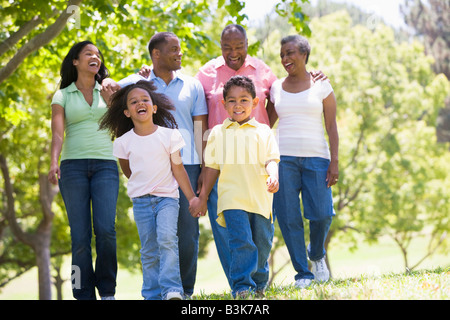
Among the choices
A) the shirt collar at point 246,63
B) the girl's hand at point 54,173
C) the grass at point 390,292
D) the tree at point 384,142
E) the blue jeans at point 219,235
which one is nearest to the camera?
the grass at point 390,292

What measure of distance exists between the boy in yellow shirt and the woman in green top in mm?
861

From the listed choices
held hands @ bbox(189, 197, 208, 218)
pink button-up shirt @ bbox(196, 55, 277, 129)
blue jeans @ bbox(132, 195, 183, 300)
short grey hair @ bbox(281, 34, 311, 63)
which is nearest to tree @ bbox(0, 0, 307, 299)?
short grey hair @ bbox(281, 34, 311, 63)

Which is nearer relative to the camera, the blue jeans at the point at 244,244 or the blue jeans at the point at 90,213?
the blue jeans at the point at 244,244

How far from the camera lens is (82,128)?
540 centimetres

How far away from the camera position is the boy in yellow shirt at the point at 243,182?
4.75 metres

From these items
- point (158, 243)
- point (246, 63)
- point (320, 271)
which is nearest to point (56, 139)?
point (158, 243)

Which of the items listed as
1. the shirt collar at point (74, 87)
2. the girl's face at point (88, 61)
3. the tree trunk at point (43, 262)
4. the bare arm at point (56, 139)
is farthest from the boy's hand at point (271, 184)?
the tree trunk at point (43, 262)

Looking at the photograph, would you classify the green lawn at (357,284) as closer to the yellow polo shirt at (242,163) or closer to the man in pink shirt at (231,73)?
the yellow polo shirt at (242,163)

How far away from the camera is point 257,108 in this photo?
550 cm

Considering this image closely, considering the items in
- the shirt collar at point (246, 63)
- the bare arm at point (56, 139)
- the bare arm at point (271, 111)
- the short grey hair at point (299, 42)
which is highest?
the short grey hair at point (299, 42)

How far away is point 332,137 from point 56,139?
2.66 meters

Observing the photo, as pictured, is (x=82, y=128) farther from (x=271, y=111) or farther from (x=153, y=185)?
(x=271, y=111)

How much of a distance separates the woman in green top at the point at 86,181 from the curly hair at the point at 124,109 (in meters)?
0.19

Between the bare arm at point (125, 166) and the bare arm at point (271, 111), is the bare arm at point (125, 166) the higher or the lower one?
the lower one
